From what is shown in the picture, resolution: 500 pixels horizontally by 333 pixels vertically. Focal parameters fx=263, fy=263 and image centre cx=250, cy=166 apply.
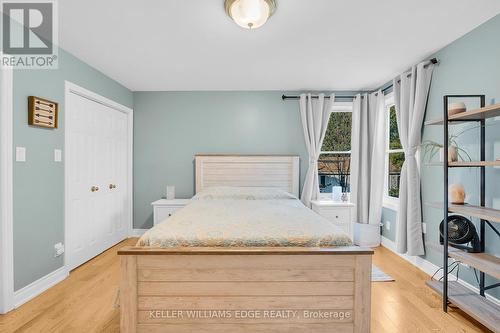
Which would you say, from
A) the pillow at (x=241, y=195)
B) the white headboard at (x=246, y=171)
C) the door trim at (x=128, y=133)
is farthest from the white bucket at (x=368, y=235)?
the door trim at (x=128, y=133)

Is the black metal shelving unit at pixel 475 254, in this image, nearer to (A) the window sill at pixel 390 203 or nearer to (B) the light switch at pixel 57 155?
(A) the window sill at pixel 390 203

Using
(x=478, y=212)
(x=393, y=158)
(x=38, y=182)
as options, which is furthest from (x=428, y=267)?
(x=38, y=182)

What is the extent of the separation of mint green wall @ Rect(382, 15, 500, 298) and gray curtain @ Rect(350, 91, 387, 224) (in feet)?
2.69

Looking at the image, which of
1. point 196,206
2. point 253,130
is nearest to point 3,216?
point 196,206

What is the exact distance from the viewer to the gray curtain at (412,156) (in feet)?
9.21

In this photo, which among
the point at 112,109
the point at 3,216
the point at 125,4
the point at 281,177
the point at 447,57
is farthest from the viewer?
the point at 281,177

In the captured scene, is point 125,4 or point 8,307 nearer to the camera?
point 125,4

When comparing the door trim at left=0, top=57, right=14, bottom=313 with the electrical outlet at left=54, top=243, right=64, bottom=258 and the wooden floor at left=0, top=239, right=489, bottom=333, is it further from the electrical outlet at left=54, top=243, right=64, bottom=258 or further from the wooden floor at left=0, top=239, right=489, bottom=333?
the electrical outlet at left=54, top=243, right=64, bottom=258

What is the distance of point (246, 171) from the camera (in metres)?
3.98

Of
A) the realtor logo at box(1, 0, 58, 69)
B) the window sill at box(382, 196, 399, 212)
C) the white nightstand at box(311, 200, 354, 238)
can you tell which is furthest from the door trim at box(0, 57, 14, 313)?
the window sill at box(382, 196, 399, 212)

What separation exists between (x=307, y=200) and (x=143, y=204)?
256cm

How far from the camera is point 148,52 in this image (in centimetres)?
272

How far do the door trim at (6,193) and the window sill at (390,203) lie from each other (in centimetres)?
412

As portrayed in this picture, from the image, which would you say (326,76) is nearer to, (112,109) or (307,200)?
(307,200)
